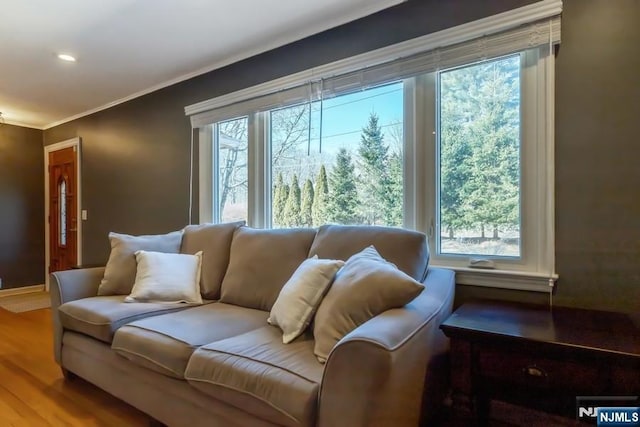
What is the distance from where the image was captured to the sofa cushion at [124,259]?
254 centimetres

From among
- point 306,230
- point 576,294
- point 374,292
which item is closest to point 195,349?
point 374,292

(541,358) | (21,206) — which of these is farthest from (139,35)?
(21,206)

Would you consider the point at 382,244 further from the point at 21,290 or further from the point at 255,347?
the point at 21,290

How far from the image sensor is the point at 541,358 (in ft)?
4.13

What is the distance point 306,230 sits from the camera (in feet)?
7.55

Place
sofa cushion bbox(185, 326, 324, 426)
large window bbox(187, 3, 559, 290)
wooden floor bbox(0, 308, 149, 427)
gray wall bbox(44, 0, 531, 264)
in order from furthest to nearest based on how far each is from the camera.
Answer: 1. gray wall bbox(44, 0, 531, 264)
2. wooden floor bbox(0, 308, 149, 427)
3. large window bbox(187, 3, 559, 290)
4. sofa cushion bbox(185, 326, 324, 426)

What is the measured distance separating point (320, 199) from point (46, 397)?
2042 millimetres

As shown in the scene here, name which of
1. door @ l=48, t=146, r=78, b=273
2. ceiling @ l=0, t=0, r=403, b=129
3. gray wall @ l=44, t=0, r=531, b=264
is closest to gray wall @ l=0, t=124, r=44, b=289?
door @ l=48, t=146, r=78, b=273

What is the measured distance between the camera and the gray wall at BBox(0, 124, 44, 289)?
197 inches

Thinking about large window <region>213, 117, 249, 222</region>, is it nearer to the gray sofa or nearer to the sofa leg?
the gray sofa

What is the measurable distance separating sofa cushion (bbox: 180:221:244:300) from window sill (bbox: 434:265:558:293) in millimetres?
1492

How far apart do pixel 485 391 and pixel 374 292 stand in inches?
21.6

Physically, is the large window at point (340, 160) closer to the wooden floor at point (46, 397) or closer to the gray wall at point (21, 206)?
the wooden floor at point (46, 397)

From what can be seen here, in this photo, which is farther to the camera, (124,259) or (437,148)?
(124,259)
